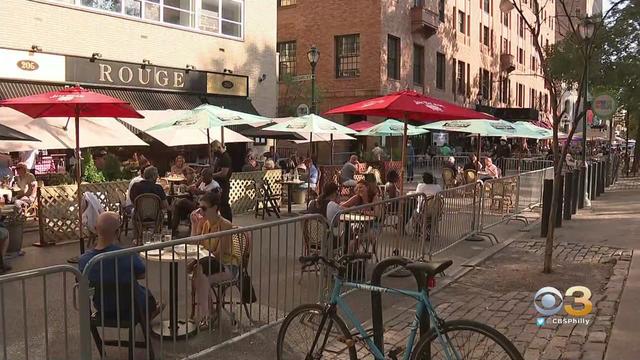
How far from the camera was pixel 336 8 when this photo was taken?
102 feet

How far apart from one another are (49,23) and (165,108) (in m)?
4.04

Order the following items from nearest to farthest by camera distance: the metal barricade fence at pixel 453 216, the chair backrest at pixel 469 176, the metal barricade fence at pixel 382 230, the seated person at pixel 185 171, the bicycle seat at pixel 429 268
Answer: the bicycle seat at pixel 429 268
the metal barricade fence at pixel 382 230
the metal barricade fence at pixel 453 216
the seated person at pixel 185 171
the chair backrest at pixel 469 176

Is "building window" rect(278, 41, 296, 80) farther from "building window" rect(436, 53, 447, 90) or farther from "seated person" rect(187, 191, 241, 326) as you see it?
"seated person" rect(187, 191, 241, 326)

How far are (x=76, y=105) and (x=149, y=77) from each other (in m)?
10.3

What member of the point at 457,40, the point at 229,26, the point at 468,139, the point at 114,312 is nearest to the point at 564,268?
the point at 114,312

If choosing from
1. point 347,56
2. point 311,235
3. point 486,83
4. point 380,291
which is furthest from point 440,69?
point 380,291

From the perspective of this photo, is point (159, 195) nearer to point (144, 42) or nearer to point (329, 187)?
point (329, 187)

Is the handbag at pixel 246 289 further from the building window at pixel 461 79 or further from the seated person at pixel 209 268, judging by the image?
the building window at pixel 461 79

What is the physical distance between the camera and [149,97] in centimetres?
1812

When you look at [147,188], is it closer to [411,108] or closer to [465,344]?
[411,108]

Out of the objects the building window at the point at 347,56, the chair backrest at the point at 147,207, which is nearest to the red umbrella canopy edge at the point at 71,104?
the chair backrest at the point at 147,207

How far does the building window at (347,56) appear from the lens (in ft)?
101

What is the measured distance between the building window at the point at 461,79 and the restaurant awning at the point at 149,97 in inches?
863

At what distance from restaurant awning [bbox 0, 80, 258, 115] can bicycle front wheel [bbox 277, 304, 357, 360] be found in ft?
40.5
